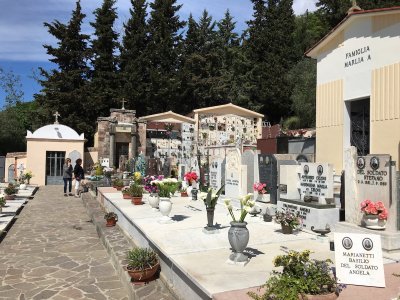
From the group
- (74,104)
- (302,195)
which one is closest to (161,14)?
(74,104)

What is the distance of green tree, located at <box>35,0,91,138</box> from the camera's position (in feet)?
121

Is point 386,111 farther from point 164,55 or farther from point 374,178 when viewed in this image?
point 164,55

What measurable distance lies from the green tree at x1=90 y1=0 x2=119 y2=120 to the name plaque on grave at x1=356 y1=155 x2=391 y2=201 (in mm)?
33262

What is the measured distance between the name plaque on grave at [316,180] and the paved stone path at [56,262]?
5.02 metres

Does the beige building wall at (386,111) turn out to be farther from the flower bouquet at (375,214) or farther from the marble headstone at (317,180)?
the flower bouquet at (375,214)

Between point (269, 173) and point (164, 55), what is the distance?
110 feet

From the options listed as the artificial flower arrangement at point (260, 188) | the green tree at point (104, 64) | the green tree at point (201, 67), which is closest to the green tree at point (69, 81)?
the green tree at point (104, 64)

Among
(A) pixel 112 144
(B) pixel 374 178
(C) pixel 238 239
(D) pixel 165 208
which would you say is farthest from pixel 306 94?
(C) pixel 238 239

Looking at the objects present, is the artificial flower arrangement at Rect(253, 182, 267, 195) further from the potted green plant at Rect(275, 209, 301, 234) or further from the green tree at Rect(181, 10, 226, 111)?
the green tree at Rect(181, 10, 226, 111)

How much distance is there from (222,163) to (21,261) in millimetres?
7369

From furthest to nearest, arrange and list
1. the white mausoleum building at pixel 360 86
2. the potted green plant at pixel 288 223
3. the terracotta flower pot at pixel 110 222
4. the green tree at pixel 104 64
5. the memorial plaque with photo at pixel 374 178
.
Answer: the green tree at pixel 104 64 → the white mausoleum building at pixel 360 86 → the terracotta flower pot at pixel 110 222 → the potted green plant at pixel 288 223 → the memorial plaque with photo at pixel 374 178

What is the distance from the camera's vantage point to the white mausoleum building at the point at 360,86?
38.9 feet

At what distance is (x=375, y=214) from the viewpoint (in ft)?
20.9

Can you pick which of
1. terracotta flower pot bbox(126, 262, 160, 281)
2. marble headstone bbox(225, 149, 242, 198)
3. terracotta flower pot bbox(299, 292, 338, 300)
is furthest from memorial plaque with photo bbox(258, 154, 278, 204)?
terracotta flower pot bbox(299, 292, 338, 300)
